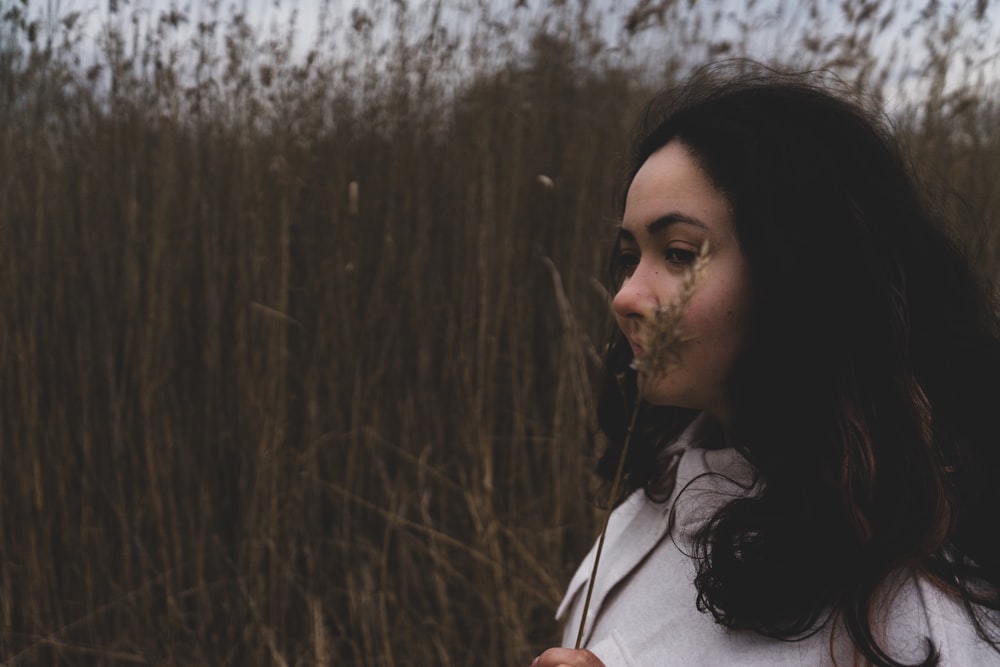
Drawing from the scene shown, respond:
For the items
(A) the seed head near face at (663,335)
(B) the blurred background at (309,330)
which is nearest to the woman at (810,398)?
(A) the seed head near face at (663,335)

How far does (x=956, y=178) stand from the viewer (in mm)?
2258

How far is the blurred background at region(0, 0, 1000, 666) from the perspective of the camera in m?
1.80

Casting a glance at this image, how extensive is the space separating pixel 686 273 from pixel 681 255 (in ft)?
0.13

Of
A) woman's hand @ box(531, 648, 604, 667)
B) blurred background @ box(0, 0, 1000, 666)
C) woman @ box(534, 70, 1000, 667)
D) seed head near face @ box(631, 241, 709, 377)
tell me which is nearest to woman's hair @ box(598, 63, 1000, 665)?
woman @ box(534, 70, 1000, 667)

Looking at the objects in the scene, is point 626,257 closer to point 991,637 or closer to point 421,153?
point 991,637

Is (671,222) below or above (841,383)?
above

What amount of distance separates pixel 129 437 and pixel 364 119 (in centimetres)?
96

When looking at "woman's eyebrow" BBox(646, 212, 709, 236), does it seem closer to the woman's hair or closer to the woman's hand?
the woman's hair

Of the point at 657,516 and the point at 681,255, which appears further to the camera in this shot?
the point at 657,516

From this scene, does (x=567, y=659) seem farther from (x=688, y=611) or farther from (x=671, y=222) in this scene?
(x=671, y=222)

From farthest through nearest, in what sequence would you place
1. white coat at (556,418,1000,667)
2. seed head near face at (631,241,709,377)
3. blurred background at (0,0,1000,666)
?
blurred background at (0,0,1000,666), white coat at (556,418,1000,667), seed head near face at (631,241,709,377)

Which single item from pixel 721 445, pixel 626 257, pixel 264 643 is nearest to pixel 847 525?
pixel 721 445

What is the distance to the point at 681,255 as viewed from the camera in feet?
2.63

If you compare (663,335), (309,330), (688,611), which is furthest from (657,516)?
(309,330)
